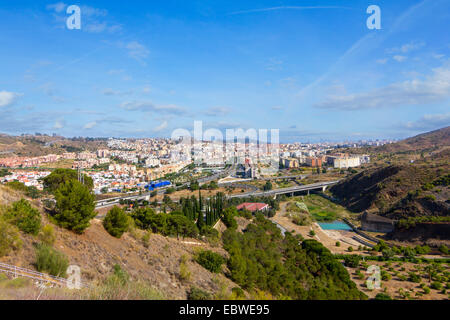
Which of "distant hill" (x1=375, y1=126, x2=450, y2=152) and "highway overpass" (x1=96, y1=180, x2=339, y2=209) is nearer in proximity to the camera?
"highway overpass" (x1=96, y1=180, x2=339, y2=209)

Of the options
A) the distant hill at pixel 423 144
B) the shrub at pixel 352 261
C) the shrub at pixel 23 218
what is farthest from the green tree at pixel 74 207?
the distant hill at pixel 423 144

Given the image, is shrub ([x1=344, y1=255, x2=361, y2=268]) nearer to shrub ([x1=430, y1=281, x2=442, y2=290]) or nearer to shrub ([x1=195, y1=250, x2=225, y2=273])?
shrub ([x1=430, y1=281, x2=442, y2=290])

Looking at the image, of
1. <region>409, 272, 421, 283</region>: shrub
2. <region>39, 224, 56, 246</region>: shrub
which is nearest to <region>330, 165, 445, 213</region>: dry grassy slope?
<region>409, 272, 421, 283</region>: shrub

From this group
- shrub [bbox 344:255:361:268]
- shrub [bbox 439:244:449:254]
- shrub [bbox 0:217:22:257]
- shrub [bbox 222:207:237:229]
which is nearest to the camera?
shrub [bbox 0:217:22:257]

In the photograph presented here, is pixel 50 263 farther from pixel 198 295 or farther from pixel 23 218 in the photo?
pixel 198 295

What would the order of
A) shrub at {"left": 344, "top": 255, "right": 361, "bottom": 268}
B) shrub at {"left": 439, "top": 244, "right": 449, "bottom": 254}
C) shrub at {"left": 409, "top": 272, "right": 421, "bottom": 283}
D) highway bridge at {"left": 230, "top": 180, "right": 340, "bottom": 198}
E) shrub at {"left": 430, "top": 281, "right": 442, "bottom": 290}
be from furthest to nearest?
highway bridge at {"left": 230, "top": 180, "right": 340, "bottom": 198}
shrub at {"left": 439, "top": 244, "right": 449, "bottom": 254}
shrub at {"left": 344, "top": 255, "right": 361, "bottom": 268}
shrub at {"left": 409, "top": 272, "right": 421, "bottom": 283}
shrub at {"left": 430, "top": 281, "right": 442, "bottom": 290}

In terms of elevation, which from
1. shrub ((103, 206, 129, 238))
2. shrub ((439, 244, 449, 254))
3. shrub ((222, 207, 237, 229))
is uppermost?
shrub ((103, 206, 129, 238))

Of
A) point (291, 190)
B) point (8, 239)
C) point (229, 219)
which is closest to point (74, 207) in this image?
point (8, 239)
